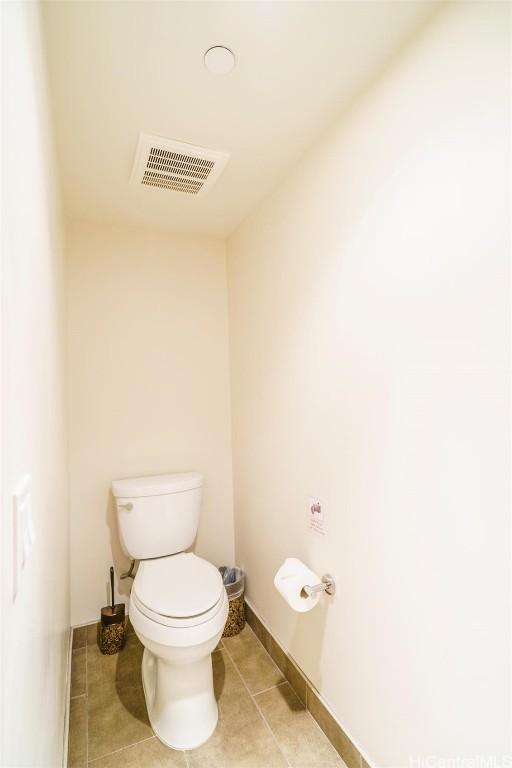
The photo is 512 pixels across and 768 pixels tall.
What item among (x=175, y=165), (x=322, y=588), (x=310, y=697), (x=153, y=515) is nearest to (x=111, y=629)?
(x=153, y=515)

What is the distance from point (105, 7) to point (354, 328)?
107cm

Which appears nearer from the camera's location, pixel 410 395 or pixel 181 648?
pixel 410 395

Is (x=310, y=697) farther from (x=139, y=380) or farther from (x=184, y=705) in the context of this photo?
(x=139, y=380)

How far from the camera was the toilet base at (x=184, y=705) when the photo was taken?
142cm

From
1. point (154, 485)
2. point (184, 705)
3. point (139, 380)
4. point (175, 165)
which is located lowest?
point (184, 705)

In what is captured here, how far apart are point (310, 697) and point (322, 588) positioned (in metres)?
0.51

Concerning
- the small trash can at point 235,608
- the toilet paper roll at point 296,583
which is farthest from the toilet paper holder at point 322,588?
the small trash can at point 235,608

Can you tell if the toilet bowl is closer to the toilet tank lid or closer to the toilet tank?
the toilet tank

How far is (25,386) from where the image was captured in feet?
2.23

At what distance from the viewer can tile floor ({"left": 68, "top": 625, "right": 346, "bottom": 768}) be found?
1349 millimetres

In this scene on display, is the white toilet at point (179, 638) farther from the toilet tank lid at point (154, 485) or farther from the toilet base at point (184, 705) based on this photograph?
the toilet tank lid at point (154, 485)

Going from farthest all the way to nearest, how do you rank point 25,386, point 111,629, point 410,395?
point 111,629, point 410,395, point 25,386

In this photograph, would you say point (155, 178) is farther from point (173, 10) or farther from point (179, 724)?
point (179, 724)

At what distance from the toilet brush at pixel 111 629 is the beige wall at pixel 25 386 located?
898 mm
